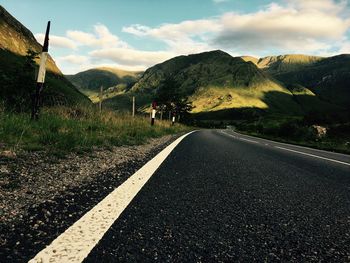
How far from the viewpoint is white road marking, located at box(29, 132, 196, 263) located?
1.72 meters

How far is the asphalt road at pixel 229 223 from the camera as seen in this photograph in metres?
1.90

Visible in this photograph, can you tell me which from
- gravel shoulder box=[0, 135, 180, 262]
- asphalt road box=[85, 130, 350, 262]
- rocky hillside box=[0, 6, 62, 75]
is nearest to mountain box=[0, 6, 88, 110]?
rocky hillside box=[0, 6, 62, 75]

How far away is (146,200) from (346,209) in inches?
76.2

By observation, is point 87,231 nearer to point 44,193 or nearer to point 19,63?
point 44,193

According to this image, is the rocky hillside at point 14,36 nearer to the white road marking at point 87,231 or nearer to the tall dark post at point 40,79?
the tall dark post at point 40,79

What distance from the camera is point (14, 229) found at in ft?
6.80

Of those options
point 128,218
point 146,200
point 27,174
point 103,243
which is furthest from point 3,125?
point 103,243

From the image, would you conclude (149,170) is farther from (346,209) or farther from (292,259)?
(292,259)

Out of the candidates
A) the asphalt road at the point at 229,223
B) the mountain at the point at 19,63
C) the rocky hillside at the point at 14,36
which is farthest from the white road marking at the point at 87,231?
the rocky hillside at the point at 14,36

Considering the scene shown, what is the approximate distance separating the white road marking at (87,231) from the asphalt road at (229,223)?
0.20ft

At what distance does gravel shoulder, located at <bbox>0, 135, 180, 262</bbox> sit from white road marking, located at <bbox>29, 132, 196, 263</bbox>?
0.23 ft

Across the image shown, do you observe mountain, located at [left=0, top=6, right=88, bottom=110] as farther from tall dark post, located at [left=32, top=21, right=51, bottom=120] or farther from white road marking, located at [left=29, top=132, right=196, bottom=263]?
white road marking, located at [left=29, top=132, right=196, bottom=263]

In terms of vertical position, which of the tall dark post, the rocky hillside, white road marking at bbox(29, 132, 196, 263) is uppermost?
the rocky hillside

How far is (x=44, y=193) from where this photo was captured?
304 centimetres
